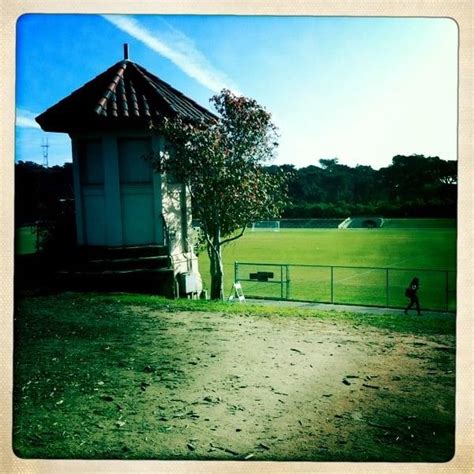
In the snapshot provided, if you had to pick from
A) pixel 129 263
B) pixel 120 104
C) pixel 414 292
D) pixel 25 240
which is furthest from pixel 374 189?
pixel 25 240

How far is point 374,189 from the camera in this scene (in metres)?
3.42

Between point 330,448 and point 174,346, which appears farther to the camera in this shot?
point 174,346

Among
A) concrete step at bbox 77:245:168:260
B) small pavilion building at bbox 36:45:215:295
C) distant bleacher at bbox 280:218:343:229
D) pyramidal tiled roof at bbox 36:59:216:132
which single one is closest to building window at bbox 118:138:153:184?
small pavilion building at bbox 36:45:215:295

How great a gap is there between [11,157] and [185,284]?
1977 millimetres

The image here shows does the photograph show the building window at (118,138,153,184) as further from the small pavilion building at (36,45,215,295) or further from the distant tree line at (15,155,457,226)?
the distant tree line at (15,155,457,226)

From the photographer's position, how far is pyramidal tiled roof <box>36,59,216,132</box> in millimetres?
3646

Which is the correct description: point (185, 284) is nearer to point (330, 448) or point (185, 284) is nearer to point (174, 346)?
point (174, 346)

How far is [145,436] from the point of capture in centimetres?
278

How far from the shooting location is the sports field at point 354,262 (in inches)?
123

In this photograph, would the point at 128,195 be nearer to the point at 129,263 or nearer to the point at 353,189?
the point at 129,263

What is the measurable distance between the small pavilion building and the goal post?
2.22ft

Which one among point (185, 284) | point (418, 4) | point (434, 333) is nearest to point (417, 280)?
point (434, 333)

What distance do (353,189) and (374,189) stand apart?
0.52 ft

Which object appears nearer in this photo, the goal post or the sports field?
the sports field
